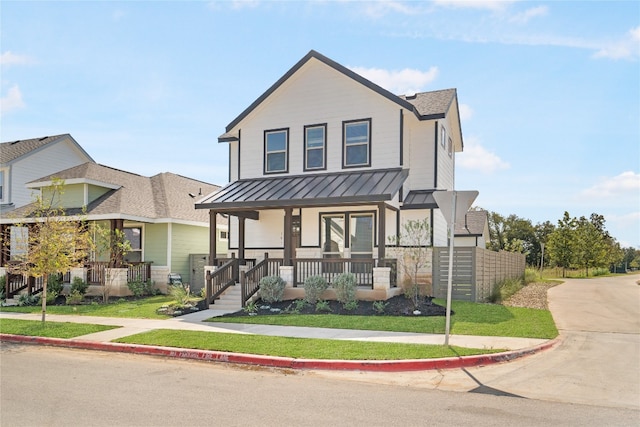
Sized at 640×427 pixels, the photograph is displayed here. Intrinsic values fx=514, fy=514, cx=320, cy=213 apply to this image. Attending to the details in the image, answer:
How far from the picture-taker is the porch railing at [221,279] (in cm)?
1708

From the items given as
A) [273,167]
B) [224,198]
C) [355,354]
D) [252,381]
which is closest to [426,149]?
[273,167]

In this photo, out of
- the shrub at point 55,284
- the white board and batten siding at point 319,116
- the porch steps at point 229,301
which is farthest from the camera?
the shrub at point 55,284

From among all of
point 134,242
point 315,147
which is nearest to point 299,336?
point 315,147

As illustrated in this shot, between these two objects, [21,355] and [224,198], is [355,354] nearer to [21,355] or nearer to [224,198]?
[21,355]

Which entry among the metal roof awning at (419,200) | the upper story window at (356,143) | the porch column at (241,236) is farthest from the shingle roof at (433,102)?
the porch column at (241,236)

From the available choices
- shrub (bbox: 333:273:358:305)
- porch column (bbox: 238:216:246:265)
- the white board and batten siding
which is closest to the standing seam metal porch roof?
the white board and batten siding

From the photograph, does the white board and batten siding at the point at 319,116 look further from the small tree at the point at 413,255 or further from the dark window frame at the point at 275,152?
the small tree at the point at 413,255

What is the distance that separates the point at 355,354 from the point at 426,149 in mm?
11985

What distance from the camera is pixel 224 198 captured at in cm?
1903

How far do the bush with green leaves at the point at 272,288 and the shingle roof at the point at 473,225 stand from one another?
18375mm

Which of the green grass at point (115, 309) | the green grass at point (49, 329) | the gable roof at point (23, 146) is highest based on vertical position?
the gable roof at point (23, 146)

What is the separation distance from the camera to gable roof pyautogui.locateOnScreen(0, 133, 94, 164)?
28875 millimetres

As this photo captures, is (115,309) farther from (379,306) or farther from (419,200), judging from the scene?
(419,200)

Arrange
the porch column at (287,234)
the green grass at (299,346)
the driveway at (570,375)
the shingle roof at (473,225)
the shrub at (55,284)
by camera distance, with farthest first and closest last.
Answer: the shingle roof at (473,225), the shrub at (55,284), the porch column at (287,234), the green grass at (299,346), the driveway at (570,375)
